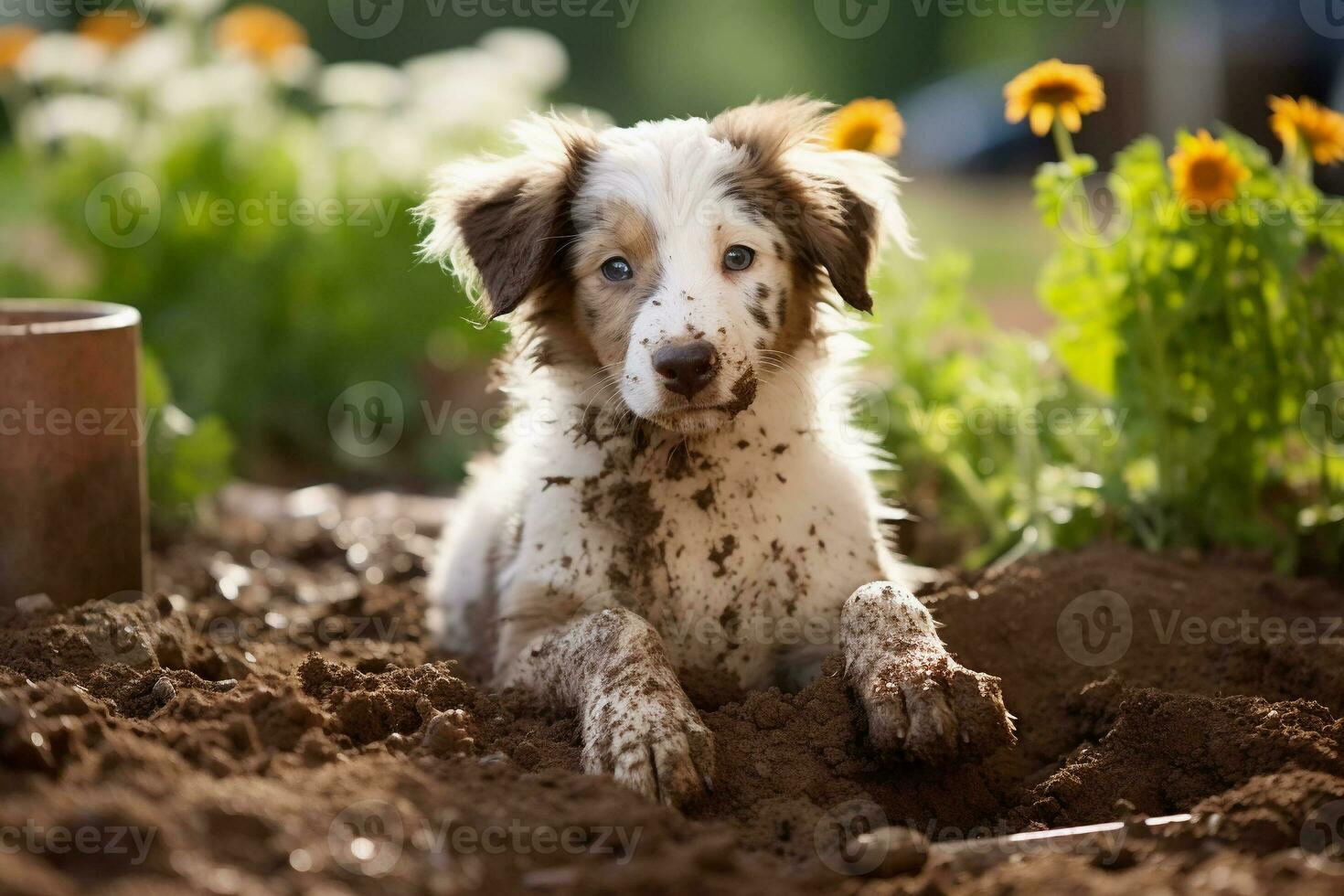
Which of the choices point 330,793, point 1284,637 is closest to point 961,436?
point 1284,637

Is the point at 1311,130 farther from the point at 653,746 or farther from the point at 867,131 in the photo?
the point at 653,746

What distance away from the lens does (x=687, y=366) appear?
3.61m

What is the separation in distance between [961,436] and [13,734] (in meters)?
4.04

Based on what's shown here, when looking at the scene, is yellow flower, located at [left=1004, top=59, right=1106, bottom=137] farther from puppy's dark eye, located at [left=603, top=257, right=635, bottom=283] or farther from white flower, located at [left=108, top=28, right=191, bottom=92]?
white flower, located at [left=108, top=28, right=191, bottom=92]

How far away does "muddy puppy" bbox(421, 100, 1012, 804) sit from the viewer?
380cm

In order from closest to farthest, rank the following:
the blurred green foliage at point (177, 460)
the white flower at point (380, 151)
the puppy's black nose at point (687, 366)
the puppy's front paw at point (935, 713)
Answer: the puppy's front paw at point (935, 713) → the puppy's black nose at point (687, 366) → the blurred green foliage at point (177, 460) → the white flower at point (380, 151)

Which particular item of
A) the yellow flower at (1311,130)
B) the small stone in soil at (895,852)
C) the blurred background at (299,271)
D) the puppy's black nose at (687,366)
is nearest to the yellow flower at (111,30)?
the blurred background at (299,271)

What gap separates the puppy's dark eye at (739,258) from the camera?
401cm

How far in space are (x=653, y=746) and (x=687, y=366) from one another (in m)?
1.00

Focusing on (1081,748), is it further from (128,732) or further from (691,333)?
(128,732)

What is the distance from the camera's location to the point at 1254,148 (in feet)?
16.8

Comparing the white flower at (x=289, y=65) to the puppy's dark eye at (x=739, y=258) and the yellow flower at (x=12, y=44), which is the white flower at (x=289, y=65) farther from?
the puppy's dark eye at (x=739, y=258)

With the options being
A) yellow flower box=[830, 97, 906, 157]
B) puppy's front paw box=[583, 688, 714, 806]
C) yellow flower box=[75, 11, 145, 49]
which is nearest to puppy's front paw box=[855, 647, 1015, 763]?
puppy's front paw box=[583, 688, 714, 806]

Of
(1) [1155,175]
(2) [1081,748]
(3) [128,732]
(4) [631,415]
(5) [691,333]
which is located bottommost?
(2) [1081,748]
